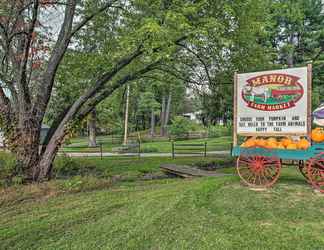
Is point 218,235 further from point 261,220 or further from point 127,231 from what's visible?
point 127,231

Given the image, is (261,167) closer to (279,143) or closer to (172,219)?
(279,143)

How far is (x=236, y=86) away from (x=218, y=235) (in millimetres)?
3923

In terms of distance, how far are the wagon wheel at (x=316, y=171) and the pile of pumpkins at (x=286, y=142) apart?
1.00 feet

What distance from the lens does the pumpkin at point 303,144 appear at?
5.68 m

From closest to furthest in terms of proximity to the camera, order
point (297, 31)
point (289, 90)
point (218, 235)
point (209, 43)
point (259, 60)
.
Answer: point (218, 235) → point (289, 90) → point (209, 43) → point (259, 60) → point (297, 31)

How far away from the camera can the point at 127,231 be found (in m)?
3.88

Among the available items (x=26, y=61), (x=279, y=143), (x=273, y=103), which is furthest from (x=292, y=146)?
(x=26, y=61)

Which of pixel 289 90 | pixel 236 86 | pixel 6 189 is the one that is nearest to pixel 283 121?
pixel 289 90

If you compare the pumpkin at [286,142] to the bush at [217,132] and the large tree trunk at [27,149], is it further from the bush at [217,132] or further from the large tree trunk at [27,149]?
the bush at [217,132]

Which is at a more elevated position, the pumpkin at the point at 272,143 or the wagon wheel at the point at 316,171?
the pumpkin at the point at 272,143

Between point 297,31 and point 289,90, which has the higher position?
point 297,31

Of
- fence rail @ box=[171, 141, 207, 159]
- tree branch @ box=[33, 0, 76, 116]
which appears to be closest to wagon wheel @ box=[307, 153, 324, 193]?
tree branch @ box=[33, 0, 76, 116]

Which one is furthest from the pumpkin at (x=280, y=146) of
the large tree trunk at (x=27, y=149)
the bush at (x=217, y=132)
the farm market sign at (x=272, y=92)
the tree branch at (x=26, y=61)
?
the bush at (x=217, y=132)

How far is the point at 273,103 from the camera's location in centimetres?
602
